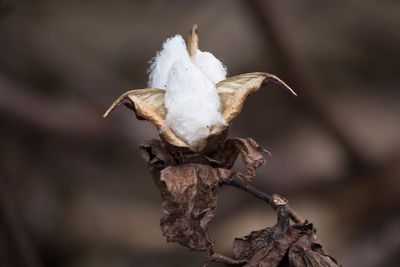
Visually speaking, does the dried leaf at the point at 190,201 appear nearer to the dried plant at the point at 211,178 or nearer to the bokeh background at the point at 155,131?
the dried plant at the point at 211,178

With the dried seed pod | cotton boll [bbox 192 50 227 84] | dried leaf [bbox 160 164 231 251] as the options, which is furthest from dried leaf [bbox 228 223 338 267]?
cotton boll [bbox 192 50 227 84]

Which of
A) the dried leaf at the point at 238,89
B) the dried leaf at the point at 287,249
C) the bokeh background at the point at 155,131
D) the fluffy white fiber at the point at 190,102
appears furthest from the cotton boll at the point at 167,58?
the bokeh background at the point at 155,131

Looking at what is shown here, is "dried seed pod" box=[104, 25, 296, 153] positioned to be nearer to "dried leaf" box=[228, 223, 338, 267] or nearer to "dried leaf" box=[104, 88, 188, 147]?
"dried leaf" box=[104, 88, 188, 147]

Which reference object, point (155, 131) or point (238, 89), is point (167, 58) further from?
point (155, 131)

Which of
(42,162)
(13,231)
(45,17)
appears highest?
(45,17)

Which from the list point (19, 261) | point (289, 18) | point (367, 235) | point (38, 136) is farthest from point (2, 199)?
point (289, 18)

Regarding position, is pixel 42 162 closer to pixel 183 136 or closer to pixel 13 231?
pixel 13 231
